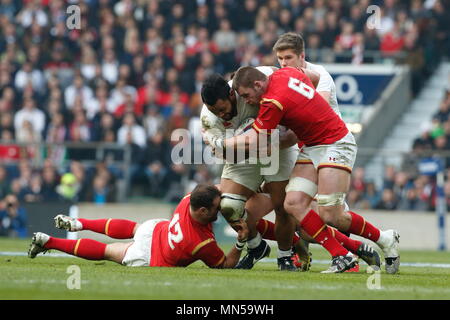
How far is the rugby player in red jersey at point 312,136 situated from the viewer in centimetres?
952

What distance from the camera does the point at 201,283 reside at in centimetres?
843

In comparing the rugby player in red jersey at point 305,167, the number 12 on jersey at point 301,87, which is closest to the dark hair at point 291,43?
the rugby player in red jersey at point 305,167

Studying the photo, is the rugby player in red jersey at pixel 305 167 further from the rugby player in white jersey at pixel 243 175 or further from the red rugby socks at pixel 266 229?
the red rugby socks at pixel 266 229

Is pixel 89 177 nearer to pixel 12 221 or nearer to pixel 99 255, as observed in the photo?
pixel 12 221


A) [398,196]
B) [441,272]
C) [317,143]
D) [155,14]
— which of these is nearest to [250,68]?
[317,143]

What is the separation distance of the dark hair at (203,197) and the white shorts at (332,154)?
0.92 meters

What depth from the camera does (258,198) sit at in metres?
10.6

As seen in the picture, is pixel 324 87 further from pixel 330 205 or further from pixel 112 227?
pixel 112 227

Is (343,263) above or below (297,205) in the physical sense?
below

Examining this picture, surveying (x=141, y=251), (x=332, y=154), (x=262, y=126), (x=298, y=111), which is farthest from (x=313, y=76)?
(x=141, y=251)

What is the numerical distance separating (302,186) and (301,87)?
3.20 feet
